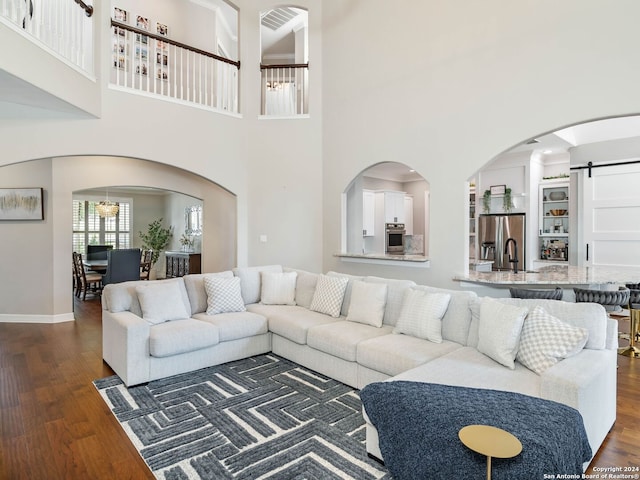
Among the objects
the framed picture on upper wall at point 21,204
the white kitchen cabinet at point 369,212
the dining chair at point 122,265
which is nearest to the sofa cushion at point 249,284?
the dining chair at point 122,265

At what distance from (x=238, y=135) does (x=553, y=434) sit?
5880 millimetres

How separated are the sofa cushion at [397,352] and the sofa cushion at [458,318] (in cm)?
7

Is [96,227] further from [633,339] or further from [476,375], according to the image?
[633,339]

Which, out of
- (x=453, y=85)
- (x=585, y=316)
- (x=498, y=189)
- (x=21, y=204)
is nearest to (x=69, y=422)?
(x=585, y=316)

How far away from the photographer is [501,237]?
740 cm

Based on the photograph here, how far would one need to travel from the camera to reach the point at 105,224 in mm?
11023

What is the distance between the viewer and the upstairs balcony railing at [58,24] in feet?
11.1

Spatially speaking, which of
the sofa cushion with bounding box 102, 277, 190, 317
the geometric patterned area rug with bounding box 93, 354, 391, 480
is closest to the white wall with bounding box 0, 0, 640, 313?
the sofa cushion with bounding box 102, 277, 190, 317

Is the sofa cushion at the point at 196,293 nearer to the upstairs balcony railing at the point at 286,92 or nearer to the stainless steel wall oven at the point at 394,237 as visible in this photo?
the upstairs balcony railing at the point at 286,92

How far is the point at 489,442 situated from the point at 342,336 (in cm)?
198

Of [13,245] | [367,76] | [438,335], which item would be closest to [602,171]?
[367,76]

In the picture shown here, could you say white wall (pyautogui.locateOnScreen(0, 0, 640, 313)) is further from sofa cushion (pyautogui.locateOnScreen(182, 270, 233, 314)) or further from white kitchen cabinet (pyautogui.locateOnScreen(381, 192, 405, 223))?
white kitchen cabinet (pyautogui.locateOnScreen(381, 192, 405, 223))

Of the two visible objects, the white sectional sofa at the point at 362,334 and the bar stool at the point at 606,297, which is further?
the bar stool at the point at 606,297

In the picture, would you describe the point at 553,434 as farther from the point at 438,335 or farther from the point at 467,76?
the point at 467,76
